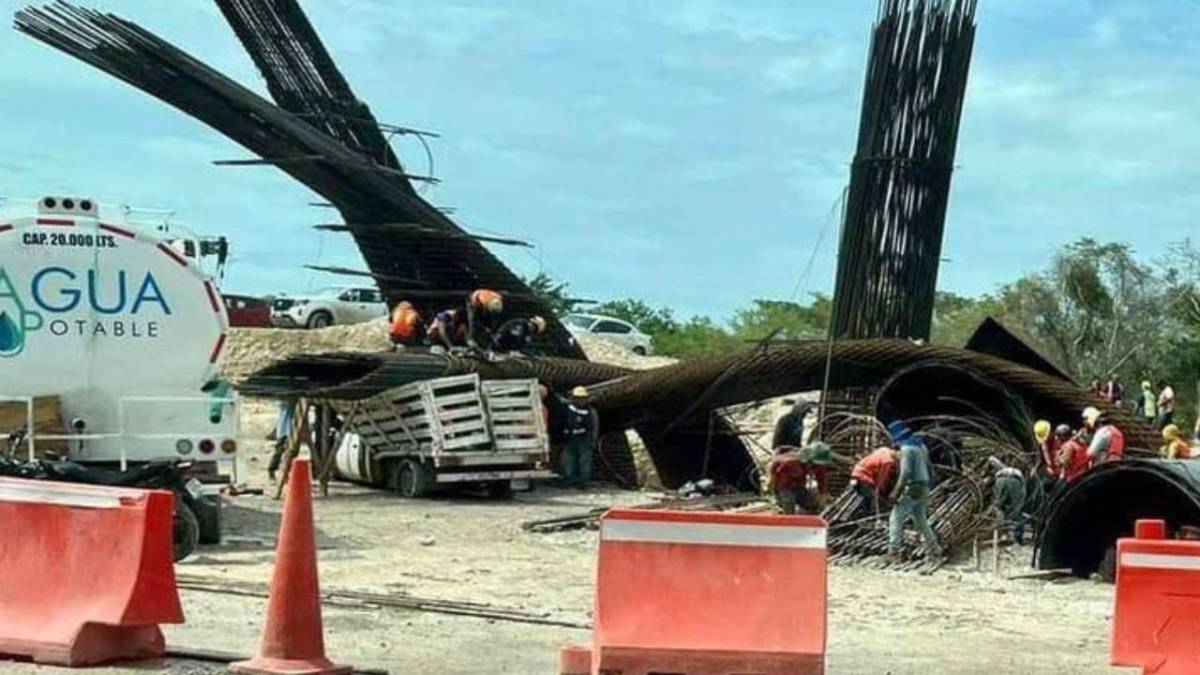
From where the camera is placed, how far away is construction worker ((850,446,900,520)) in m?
18.4

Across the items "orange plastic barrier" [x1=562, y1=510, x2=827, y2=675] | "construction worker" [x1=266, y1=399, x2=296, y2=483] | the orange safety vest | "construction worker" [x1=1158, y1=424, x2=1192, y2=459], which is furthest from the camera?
the orange safety vest

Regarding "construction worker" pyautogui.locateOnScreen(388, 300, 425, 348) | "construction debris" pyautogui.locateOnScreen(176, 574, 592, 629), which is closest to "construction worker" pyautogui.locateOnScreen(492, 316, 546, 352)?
"construction worker" pyautogui.locateOnScreen(388, 300, 425, 348)

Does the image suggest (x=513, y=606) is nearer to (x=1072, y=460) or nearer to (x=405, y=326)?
(x=1072, y=460)

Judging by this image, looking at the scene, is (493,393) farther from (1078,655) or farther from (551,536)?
(1078,655)

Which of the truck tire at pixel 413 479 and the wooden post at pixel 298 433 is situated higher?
the wooden post at pixel 298 433

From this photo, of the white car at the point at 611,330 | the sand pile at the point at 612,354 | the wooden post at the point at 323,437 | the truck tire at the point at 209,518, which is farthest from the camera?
the white car at the point at 611,330

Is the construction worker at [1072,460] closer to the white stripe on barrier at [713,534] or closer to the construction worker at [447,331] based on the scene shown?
the construction worker at [447,331]

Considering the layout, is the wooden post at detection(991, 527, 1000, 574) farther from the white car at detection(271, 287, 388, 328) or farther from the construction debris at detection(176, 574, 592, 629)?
the white car at detection(271, 287, 388, 328)

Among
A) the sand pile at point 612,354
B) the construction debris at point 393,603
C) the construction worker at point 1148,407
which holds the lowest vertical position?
the construction debris at point 393,603

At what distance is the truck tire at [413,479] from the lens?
24.0m

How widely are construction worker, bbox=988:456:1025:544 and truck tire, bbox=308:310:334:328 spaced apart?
29.1 m

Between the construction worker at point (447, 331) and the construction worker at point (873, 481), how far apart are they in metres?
8.85

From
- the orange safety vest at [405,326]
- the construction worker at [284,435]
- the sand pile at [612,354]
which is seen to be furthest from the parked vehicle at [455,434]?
the sand pile at [612,354]

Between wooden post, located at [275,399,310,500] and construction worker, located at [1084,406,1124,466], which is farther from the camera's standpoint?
wooden post, located at [275,399,310,500]
